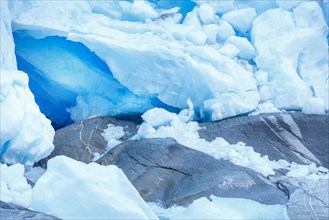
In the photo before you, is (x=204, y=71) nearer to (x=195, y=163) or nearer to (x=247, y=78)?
(x=247, y=78)

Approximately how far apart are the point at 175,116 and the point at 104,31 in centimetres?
147

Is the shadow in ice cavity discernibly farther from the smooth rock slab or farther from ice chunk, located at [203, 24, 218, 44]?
ice chunk, located at [203, 24, 218, 44]

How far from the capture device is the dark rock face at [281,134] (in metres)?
5.24

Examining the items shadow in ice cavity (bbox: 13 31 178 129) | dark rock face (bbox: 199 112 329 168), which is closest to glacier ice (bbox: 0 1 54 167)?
shadow in ice cavity (bbox: 13 31 178 129)

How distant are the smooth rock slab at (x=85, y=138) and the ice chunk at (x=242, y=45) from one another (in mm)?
1817

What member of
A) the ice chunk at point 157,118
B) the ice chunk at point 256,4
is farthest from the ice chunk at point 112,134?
the ice chunk at point 256,4

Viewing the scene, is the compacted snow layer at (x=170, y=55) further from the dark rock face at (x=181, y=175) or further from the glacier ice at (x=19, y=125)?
the glacier ice at (x=19, y=125)

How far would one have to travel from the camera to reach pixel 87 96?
6.34 m

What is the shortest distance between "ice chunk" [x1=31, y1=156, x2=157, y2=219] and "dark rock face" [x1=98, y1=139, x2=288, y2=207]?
152cm

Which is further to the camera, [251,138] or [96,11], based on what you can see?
[96,11]

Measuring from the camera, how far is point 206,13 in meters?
6.34

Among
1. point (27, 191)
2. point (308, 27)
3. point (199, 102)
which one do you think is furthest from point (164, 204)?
point (308, 27)

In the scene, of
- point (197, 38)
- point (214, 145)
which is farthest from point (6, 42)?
point (214, 145)

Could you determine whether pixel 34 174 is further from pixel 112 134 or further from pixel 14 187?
pixel 14 187
